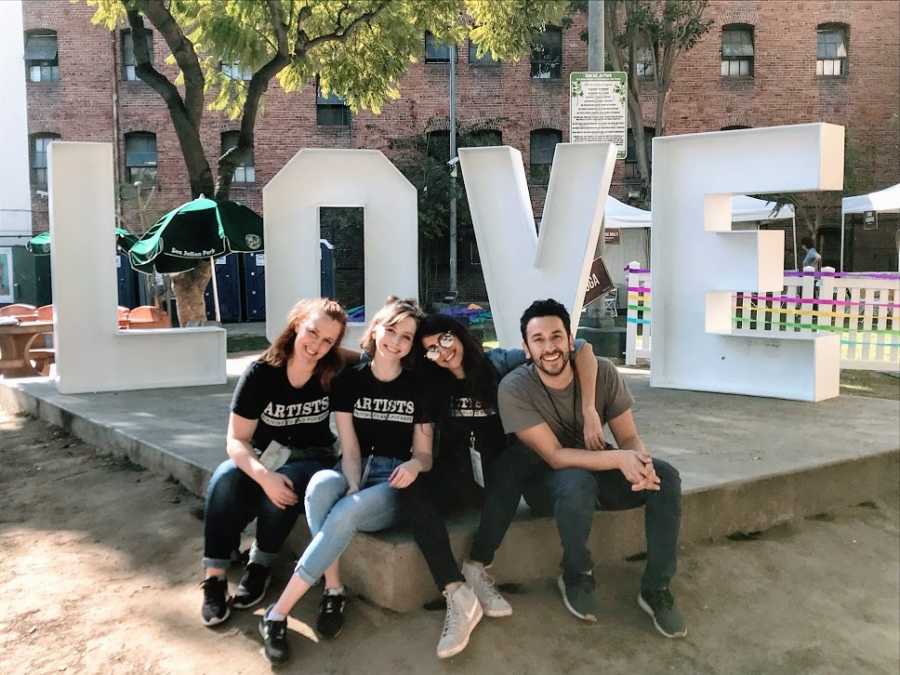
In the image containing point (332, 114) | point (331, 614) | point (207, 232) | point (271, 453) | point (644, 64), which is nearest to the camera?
point (331, 614)

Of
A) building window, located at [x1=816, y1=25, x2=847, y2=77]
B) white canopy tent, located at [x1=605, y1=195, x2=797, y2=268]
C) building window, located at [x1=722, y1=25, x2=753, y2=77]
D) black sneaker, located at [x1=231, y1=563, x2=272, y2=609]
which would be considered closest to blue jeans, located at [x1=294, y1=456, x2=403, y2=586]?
black sneaker, located at [x1=231, y1=563, x2=272, y2=609]

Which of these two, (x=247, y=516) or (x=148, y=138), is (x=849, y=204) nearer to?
(x=247, y=516)

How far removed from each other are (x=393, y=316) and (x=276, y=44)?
30.9 ft

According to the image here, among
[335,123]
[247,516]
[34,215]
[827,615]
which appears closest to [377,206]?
[247,516]

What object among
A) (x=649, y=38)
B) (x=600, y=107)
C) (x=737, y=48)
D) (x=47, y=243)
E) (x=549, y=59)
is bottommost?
(x=47, y=243)

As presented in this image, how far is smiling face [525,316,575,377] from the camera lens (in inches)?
152

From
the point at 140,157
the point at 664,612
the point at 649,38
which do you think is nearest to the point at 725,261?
the point at 664,612

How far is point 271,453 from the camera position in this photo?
13.1 feet

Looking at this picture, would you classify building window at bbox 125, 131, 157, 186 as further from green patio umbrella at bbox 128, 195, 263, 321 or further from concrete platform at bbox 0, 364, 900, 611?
concrete platform at bbox 0, 364, 900, 611

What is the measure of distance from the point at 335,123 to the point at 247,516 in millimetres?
22710

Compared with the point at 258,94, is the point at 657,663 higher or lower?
lower

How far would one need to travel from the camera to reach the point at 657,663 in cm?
357

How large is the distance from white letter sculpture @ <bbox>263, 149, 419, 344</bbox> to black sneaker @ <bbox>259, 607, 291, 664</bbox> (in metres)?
4.48

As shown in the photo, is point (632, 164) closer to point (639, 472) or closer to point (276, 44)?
point (276, 44)
